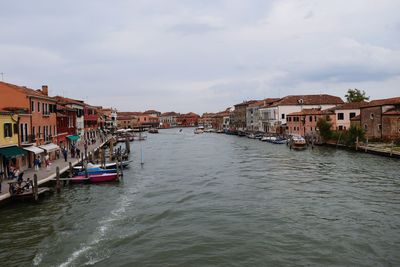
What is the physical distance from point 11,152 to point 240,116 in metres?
102

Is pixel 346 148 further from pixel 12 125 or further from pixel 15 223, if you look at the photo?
pixel 15 223

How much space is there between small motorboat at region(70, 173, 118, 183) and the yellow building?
3734 mm

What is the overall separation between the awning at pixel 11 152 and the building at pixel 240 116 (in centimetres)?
9413

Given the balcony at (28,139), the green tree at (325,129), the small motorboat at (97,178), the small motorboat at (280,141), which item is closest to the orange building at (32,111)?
the balcony at (28,139)

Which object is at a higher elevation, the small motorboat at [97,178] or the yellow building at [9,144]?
the yellow building at [9,144]

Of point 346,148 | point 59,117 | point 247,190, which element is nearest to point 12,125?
point 59,117

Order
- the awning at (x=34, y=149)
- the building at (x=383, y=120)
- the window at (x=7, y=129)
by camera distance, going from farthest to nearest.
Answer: the building at (x=383, y=120) < the awning at (x=34, y=149) < the window at (x=7, y=129)

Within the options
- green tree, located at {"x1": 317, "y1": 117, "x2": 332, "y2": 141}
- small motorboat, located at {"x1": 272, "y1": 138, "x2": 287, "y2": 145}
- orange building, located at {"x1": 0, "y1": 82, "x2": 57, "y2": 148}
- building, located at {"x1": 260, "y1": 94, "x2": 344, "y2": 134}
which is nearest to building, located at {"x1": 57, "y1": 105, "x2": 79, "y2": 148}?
orange building, located at {"x1": 0, "y1": 82, "x2": 57, "y2": 148}

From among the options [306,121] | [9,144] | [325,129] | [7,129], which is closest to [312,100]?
[306,121]

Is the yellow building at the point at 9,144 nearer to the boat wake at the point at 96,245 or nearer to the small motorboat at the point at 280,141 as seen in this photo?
the boat wake at the point at 96,245

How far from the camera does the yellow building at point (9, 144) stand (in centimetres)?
2396

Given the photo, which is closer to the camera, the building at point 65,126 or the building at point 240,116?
the building at point 65,126

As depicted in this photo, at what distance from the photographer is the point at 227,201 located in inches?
824

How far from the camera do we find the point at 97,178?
2683 cm
